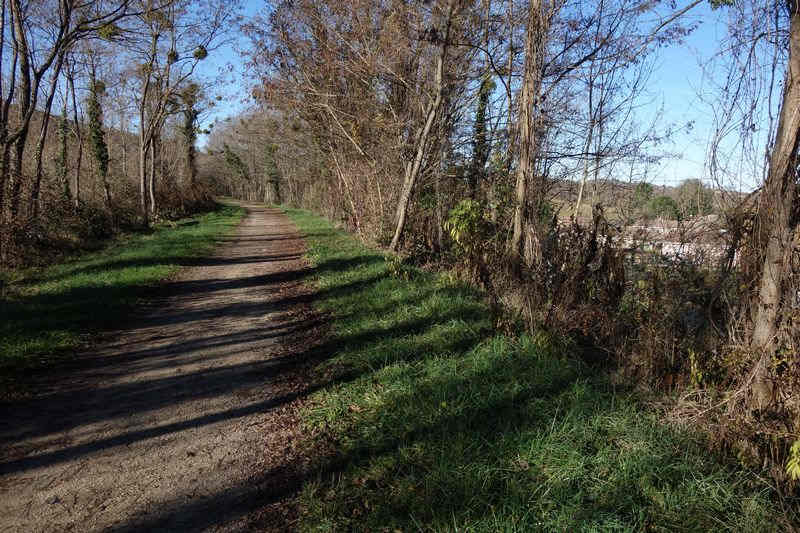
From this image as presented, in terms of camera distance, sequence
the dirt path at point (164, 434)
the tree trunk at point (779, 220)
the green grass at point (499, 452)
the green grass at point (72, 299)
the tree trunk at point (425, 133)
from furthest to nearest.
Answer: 1. the tree trunk at point (425, 133)
2. the green grass at point (72, 299)
3. the tree trunk at point (779, 220)
4. the dirt path at point (164, 434)
5. the green grass at point (499, 452)

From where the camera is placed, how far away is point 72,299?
24.0 ft

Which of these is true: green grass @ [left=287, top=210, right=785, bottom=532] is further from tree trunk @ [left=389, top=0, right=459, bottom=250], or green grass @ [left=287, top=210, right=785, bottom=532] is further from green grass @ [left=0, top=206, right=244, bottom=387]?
tree trunk @ [left=389, top=0, right=459, bottom=250]

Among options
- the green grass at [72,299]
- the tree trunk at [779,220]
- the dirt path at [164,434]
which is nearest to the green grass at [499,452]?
A: the dirt path at [164,434]

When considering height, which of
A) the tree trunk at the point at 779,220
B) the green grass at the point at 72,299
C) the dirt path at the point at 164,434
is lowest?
the dirt path at the point at 164,434

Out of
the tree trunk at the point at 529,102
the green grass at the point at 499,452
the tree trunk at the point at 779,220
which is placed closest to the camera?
the green grass at the point at 499,452

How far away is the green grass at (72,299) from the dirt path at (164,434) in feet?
1.62

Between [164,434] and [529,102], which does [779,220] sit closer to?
[529,102]

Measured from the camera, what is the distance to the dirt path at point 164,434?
2.94 metres

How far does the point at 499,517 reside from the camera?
8.91ft

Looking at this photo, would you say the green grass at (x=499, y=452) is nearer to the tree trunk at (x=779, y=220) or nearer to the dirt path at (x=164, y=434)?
the dirt path at (x=164, y=434)

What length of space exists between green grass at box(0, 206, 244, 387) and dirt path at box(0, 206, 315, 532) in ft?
1.62

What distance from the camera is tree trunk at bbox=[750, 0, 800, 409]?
11.5 ft

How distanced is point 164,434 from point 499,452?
2707 millimetres

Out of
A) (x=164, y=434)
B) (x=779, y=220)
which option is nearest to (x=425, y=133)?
(x=779, y=220)
